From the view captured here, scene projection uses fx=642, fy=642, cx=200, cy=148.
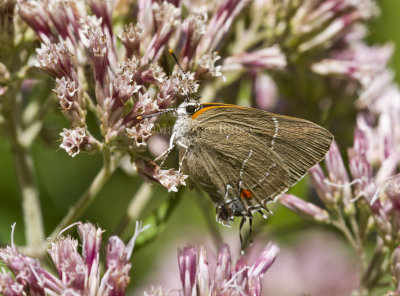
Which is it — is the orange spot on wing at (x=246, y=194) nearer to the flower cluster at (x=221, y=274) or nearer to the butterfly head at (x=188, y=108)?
the flower cluster at (x=221, y=274)

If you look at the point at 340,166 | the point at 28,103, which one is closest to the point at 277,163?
the point at 340,166

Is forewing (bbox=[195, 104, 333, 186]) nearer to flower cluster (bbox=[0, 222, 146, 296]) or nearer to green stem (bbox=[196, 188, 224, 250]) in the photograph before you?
green stem (bbox=[196, 188, 224, 250])

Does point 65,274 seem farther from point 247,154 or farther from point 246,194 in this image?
point 247,154

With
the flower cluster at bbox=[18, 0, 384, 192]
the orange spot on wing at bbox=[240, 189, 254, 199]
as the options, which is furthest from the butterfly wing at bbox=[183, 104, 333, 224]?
the flower cluster at bbox=[18, 0, 384, 192]

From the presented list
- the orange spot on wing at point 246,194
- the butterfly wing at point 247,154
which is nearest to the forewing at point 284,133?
the butterfly wing at point 247,154

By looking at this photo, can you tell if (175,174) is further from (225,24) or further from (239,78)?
(239,78)
